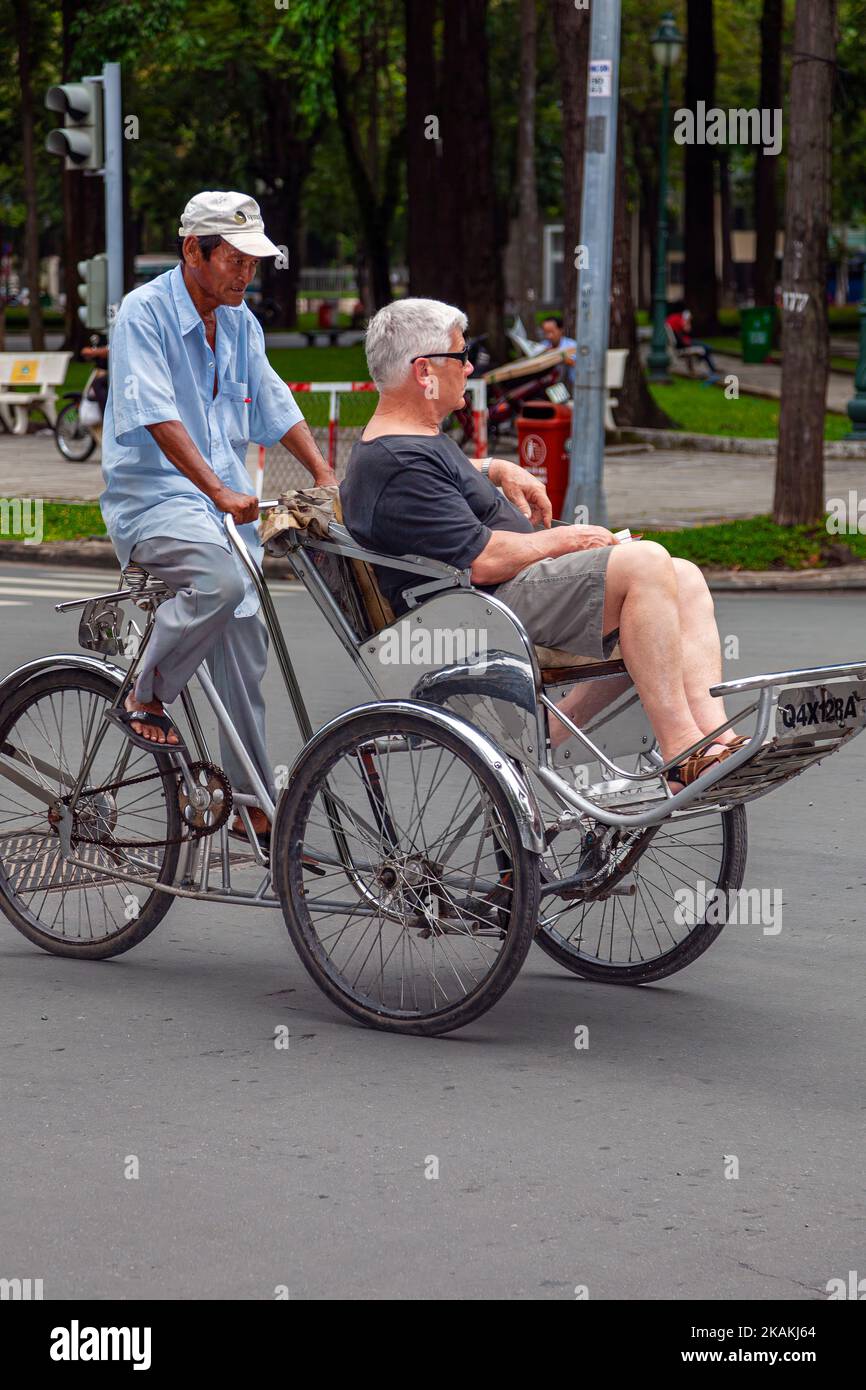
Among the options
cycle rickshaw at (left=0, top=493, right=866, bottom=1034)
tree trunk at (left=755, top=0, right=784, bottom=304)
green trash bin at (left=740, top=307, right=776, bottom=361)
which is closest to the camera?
cycle rickshaw at (left=0, top=493, right=866, bottom=1034)

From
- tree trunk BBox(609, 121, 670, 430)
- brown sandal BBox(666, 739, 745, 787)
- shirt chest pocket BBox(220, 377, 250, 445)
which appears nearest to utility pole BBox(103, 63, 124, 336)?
tree trunk BBox(609, 121, 670, 430)

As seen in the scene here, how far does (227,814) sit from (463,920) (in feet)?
2.46

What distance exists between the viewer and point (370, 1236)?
3.58 meters

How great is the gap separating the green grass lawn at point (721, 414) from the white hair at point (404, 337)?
1684cm

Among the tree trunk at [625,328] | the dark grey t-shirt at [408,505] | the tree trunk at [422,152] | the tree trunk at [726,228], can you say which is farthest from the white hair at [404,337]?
the tree trunk at [726,228]

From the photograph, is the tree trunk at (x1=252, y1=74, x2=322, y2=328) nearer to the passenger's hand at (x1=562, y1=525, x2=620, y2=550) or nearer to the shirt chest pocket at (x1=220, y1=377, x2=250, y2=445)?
the shirt chest pocket at (x1=220, y1=377, x2=250, y2=445)

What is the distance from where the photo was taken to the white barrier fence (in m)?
16.0

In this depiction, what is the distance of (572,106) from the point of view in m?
19.7

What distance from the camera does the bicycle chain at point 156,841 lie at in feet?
16.7

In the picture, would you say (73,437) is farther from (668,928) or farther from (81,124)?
(668,928)

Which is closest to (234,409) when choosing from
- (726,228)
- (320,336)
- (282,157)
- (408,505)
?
(408,505)

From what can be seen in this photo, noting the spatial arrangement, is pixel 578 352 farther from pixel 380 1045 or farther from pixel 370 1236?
pixel 370 1236

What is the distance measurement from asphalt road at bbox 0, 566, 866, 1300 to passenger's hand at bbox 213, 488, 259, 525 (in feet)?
3.72

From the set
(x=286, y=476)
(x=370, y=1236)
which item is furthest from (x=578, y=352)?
(x=370, y=1236)
